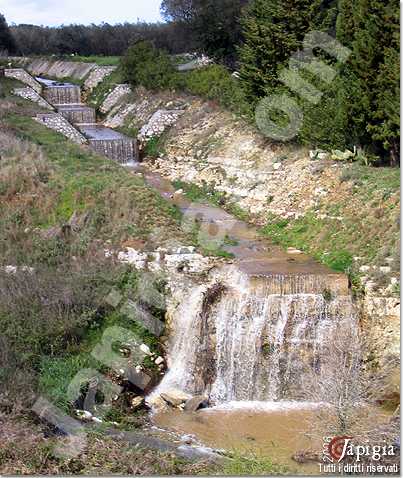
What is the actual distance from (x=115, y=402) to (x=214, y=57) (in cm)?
2135

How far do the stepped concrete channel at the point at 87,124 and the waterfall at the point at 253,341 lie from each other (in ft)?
42.1

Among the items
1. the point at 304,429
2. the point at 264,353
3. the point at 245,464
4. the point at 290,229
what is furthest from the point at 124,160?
the point at 245,464

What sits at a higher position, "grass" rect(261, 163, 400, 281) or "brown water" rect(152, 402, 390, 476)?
"grass" rect(261, 163, 400, 281)

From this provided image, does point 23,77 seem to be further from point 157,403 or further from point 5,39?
point 157,403

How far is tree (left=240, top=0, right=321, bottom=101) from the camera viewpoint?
1989cm

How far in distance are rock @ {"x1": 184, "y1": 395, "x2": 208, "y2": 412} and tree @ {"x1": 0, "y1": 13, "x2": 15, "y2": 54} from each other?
37474 mm

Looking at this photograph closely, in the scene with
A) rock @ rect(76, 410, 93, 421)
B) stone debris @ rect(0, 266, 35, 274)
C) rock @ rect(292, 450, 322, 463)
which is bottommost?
rock @ rect(292, 450, 322, 463)

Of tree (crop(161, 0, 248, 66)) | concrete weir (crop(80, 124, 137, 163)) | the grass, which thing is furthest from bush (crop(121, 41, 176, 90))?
the grass

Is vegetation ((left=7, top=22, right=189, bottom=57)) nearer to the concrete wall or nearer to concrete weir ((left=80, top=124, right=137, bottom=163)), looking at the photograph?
the concrete wall

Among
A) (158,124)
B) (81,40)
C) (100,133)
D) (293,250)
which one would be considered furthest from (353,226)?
(81,40)

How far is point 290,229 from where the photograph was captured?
16969 mm

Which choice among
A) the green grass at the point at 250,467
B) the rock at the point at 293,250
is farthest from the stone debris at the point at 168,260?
the green grass at the point at 250,467

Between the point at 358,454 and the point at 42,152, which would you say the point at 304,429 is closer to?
the point at 358,454

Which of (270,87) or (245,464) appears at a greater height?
(270,87)
